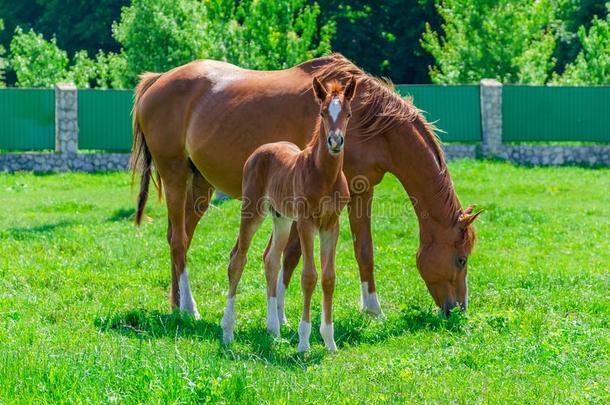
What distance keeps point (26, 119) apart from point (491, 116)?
38.5 feet

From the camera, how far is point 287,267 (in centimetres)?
869

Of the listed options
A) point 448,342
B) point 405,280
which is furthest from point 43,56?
point 448,342

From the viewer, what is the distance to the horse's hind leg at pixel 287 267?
836 cm

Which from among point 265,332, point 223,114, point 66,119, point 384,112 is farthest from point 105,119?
point 265,332

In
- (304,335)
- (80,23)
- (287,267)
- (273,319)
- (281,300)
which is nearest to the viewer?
(304,335)

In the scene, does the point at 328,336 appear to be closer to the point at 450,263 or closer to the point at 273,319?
the point at 273,319

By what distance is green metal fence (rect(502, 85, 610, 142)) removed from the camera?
25016 mm

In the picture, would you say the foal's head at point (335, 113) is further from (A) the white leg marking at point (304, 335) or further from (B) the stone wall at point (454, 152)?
(B) the stone wall at point (454, 152)

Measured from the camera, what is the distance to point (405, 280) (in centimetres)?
1011

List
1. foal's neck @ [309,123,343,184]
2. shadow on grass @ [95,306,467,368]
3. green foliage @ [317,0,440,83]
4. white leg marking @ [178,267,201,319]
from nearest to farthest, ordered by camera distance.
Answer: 1. foal's neck @ [309,123,343,184]
2. shadow on grass @ [95,306,467,368]
3. white leg marking @ [178,267,201,319]
4. green foliage @ [317,0,440,83]

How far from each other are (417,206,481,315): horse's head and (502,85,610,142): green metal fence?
16.9 meters

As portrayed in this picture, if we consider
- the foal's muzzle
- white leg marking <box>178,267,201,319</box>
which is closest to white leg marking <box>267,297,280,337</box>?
white leg marking <box>178,267,201,319</box>

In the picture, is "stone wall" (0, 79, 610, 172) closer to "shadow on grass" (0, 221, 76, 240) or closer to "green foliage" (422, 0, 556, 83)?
"green foliage" (422, 0, 556, 83)

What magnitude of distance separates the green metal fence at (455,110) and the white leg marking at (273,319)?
56.6 feet
